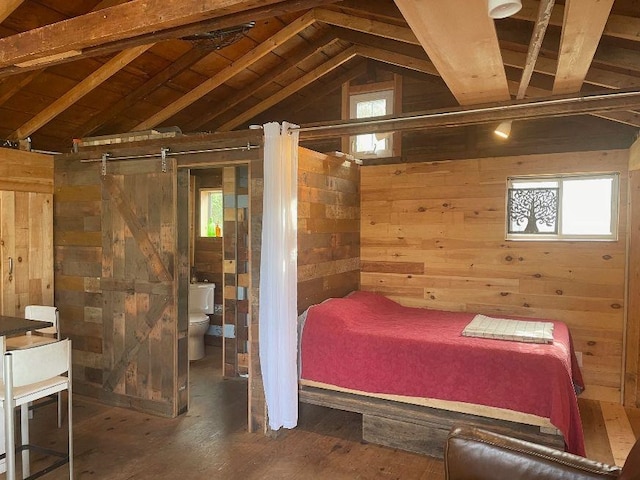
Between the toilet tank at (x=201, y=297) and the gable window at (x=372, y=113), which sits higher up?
the gable window at (x=372, y=113)

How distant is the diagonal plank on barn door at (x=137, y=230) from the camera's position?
135 inches

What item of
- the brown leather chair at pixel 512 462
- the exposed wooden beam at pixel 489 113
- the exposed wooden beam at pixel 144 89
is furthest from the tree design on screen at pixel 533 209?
the exposed wooden beam at pixel 144 89

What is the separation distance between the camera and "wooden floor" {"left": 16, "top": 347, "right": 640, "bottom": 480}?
8.70ft

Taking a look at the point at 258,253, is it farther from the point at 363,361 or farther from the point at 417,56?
the point at 417,56

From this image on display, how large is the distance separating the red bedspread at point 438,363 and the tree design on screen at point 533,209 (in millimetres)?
864

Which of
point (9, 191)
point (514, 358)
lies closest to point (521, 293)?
point (514, 358)

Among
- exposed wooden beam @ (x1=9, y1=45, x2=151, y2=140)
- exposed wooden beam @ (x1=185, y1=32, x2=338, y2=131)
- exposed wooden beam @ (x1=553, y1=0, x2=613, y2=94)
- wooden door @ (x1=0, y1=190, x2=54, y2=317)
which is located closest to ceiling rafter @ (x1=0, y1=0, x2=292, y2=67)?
exposed wooden beam @ (x1=553, y1=0, x2=613, y2=94)

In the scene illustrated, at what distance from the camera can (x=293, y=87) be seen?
447cm

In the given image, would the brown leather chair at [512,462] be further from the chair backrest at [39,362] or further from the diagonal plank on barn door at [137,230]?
the diagonal plank on barn door at [137,230]

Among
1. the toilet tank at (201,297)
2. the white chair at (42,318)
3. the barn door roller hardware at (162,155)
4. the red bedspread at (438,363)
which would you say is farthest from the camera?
the toilet tank at (201,297)

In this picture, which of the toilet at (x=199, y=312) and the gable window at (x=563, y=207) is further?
the toilet at (x=199, y=312)

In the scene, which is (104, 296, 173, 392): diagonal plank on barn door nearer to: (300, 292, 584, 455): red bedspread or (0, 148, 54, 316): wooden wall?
(0, 148, 54, 316): wooden wall

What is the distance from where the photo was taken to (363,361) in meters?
3.03

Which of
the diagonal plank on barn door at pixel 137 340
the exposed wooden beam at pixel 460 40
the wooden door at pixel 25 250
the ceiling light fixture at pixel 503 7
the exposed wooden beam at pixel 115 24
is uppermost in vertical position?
the exposed wooden beam at pixel 115 24
